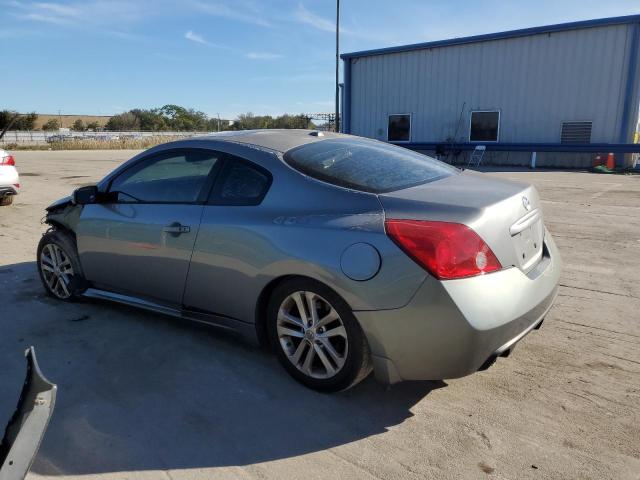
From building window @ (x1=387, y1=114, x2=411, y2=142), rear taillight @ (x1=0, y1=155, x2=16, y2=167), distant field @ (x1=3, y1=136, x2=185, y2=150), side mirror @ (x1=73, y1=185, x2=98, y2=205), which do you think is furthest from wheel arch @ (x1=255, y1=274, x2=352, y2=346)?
distant field @ (x1=3, y1=136, x2=185, y2=150)

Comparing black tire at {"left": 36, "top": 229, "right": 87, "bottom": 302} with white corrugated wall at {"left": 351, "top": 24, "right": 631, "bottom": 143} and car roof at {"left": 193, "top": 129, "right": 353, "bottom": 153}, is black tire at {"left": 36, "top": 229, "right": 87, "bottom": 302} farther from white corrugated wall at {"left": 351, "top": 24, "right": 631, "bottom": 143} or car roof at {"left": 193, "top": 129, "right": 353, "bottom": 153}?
white corrugated wall at {"left": 351, "top": 24, "right": 631, "bottom": 143}

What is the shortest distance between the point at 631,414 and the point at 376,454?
4.65ft

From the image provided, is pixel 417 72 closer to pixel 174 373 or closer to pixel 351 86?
pixel 351 86

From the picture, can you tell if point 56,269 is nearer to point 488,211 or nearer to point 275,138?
point 275,138

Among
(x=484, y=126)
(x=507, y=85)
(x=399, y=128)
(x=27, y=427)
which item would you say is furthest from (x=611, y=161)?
(x=27, y=427)

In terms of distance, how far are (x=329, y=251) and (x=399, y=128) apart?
74.5 ft

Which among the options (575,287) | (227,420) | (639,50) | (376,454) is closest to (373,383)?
(376,454)

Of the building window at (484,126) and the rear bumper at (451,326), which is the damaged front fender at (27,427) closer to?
the rear bumper at (451,326)

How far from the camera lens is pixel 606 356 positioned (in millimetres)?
3383

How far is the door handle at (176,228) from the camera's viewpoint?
3.41m

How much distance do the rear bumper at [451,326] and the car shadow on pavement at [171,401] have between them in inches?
16.0

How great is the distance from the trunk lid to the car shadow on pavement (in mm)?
988

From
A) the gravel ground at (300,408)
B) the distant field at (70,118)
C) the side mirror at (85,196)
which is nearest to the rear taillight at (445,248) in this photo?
the gravel ground at (300,408)

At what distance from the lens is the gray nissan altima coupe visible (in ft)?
8.23
